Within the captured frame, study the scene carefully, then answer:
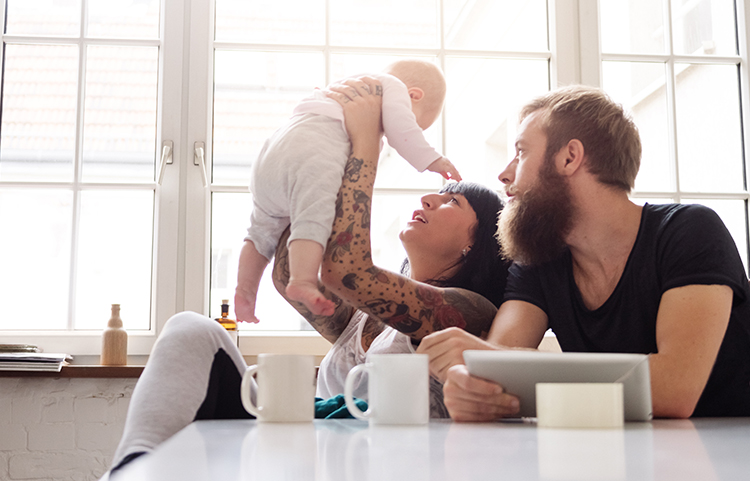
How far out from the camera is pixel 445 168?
163 cm

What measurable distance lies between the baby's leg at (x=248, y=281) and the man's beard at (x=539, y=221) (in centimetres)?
59

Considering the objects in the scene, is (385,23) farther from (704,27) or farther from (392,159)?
(704,27)

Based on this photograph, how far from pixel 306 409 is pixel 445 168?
2.72 feet

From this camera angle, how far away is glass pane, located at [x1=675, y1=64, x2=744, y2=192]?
112 inches

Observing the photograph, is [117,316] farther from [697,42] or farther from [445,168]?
[697,42]

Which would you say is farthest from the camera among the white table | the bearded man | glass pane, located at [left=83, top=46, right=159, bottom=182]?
glass pane, located at [left=83, top=46, right=159, bottom=182]

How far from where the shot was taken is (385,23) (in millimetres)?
2799

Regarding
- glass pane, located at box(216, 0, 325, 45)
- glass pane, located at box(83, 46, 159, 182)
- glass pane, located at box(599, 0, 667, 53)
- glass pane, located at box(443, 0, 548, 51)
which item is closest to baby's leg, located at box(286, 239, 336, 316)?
glass pane, located at box(83, 46, 159, 182)

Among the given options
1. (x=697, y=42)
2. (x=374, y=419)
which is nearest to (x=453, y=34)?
(x=697, y=42)

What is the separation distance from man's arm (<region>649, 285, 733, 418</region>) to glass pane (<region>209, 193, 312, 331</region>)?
1.55 m

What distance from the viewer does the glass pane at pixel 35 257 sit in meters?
2.53

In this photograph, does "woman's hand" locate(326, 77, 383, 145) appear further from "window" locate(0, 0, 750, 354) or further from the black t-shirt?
"window" locate(0, 0, 750, 354)

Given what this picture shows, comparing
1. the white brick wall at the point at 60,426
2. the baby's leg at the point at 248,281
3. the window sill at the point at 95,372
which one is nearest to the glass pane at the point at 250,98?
the window sill at the point at 95,372

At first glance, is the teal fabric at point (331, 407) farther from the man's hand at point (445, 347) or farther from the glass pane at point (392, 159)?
the glass pane at point (392, 159)
